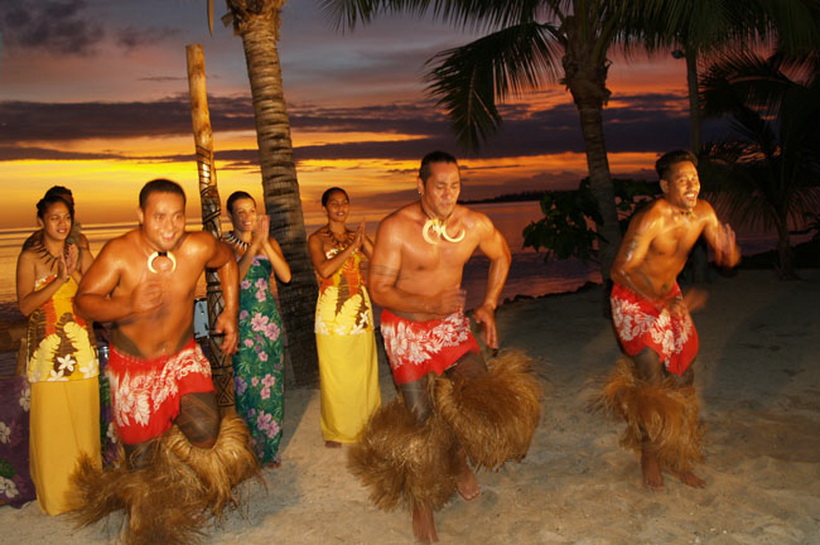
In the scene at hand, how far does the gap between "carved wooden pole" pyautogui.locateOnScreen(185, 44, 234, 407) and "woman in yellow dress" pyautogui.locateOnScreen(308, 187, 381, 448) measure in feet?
2.33

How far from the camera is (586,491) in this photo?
15.3ft

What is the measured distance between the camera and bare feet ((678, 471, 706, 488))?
15.1 feet

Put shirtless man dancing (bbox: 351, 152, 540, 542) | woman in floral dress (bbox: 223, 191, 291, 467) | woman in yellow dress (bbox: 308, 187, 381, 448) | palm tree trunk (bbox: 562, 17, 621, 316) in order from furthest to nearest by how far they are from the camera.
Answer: palm tree trunk (bbox: 562, 17, 621, 316) → woman in yellow dress (bbox: 308, 187, 381, 448) → woman in floral dress (bbox: 223, 191, 291, 467) → shirtless man dancing (bbox: 351, 152, 540, 542)

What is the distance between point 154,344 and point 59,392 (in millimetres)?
1010

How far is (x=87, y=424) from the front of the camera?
4590 mm

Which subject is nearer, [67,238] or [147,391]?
[147,391]

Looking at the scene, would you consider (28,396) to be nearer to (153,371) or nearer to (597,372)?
(153,371)

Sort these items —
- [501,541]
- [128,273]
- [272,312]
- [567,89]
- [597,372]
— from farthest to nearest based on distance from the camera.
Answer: [567,89] → [597,372] → [272,312] → [501,541] → [128,273]

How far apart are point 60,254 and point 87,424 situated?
1037 mm

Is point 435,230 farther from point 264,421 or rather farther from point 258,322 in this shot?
point 264,421

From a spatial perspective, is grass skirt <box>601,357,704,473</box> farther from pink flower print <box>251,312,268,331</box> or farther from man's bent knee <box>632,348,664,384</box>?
pink flower print <box>251,312,268,331</box>

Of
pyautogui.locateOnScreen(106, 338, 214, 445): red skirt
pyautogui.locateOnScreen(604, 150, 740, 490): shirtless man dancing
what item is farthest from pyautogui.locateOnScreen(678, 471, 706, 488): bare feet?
pyautogui.locateOnScreen(106, 338, 214, 445): red skirt

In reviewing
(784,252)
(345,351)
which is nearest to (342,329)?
(345,351)

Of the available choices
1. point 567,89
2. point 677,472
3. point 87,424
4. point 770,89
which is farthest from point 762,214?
point 87,424
